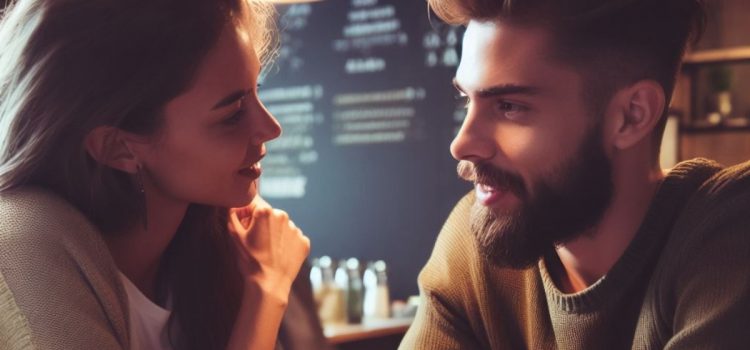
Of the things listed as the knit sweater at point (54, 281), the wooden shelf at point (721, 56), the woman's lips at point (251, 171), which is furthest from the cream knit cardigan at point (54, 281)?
the wooden shelf at point (721, 56)

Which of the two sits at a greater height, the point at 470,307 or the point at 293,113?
the point at 470,307

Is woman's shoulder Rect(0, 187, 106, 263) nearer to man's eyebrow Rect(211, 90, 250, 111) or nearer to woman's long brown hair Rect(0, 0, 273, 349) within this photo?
woman's long brown hair Rect(0, 0, 273, 349)

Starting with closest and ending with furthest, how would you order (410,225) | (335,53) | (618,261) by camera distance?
(618,261), (410,225), (335,53)

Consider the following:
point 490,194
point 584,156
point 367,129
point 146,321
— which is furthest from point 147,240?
point 367,129

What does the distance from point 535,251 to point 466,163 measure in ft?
0.63

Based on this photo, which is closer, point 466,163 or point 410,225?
point 466,163

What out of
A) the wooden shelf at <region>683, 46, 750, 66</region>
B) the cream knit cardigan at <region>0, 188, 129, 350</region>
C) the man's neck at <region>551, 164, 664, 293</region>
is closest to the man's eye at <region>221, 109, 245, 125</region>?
the cream knit cardigan at <region>0, 188, 129, 350</region>

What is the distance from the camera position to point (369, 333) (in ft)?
12.0

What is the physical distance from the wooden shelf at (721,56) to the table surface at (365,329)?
2324 millimetres

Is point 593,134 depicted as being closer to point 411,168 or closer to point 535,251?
point 535,251

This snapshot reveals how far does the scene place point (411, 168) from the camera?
4.27 meters

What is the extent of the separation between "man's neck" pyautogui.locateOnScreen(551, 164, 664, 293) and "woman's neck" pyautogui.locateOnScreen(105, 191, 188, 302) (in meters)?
0.74

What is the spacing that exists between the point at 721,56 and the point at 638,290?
3.83 meters

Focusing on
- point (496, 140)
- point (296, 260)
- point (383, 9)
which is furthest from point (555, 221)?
point (383, 9)
